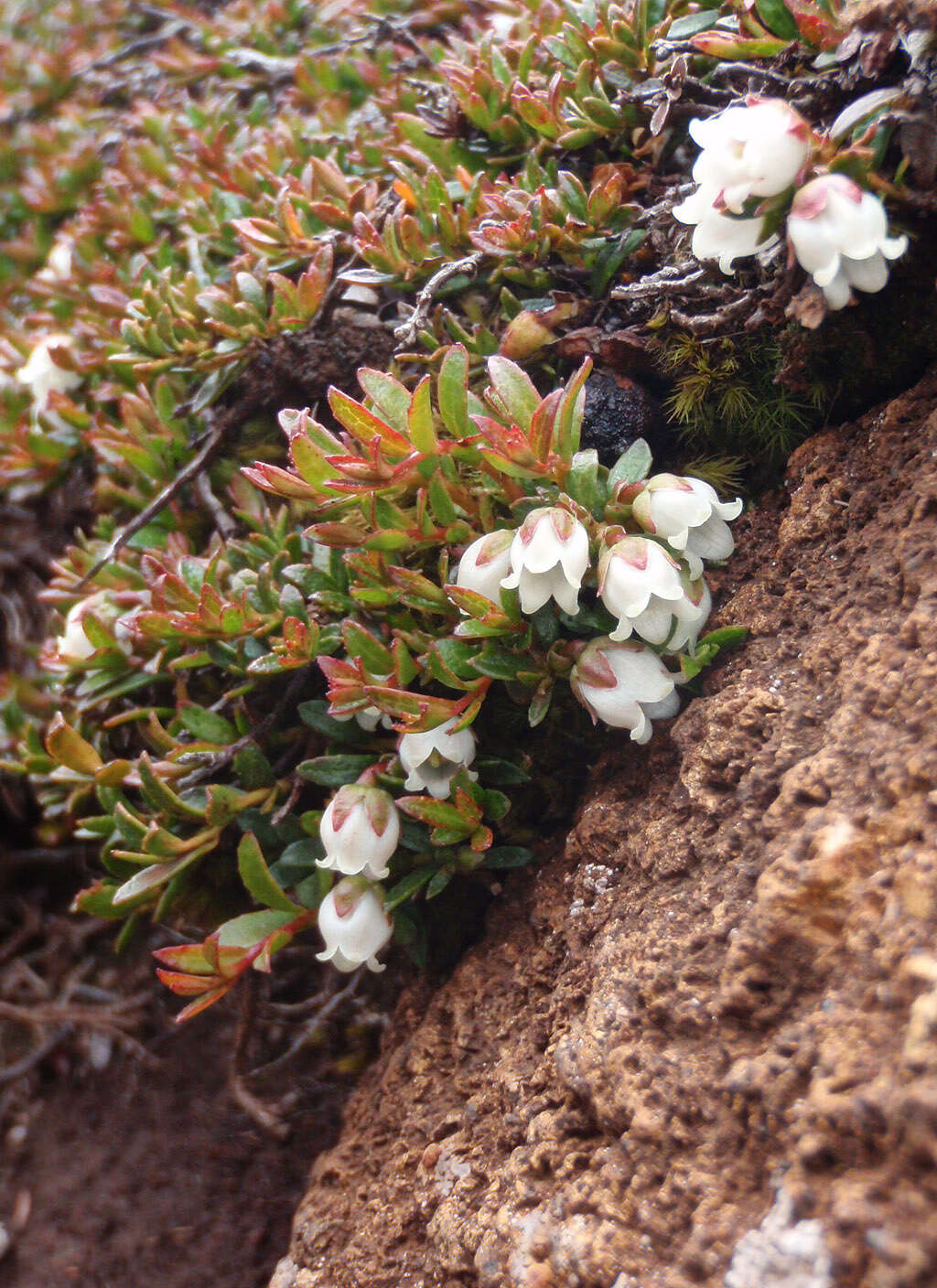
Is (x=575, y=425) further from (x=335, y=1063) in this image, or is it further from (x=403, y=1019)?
(x=335, y=1063)

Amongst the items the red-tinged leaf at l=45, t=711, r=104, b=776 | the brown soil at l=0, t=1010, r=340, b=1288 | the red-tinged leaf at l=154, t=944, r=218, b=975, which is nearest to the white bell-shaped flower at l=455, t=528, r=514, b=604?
the red-tinged leaf at l=154, t=944, r=218, b=975

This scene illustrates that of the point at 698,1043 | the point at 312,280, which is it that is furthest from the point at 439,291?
the point at 698,1043

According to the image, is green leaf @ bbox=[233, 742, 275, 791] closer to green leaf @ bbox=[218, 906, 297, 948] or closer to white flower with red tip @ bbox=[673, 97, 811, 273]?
green leaf @ bbox=[218, 906, 297, 948]

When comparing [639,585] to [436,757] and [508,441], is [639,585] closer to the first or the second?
[508,441]

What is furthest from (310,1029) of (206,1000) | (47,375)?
(47,375)

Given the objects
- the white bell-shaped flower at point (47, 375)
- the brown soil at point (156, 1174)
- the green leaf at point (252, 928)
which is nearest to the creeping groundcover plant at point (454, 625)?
the green leaf at point (252, 928)
